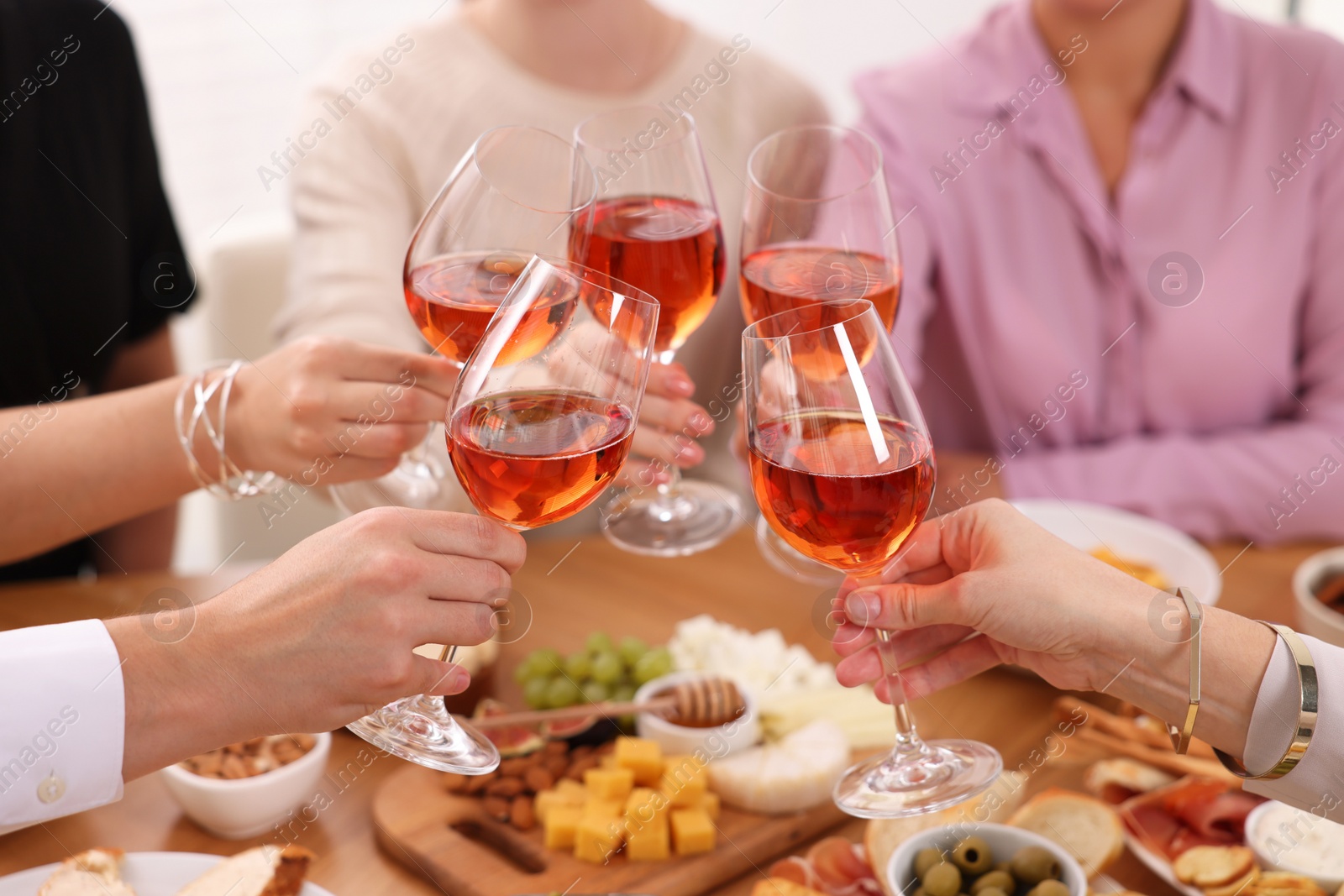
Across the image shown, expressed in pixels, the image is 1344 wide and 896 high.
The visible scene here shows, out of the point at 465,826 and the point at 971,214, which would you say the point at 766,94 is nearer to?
the point at 971,214

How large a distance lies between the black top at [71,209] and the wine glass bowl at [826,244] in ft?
4.64

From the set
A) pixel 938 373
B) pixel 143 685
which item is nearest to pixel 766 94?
pixel 938 373

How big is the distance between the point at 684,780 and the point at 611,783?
0.26ft

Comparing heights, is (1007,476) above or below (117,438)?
below

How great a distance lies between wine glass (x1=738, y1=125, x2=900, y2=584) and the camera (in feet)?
3.69

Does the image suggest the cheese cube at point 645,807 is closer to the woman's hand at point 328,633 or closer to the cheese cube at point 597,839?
the cheese cube at point 597,839

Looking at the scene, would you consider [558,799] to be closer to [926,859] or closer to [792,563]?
[926,859]

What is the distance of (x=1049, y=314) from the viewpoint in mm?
2246

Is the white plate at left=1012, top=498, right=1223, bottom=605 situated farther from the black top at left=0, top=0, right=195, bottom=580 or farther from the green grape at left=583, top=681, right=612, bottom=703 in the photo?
the black top at left=0, top=0, right=195, bottom=580

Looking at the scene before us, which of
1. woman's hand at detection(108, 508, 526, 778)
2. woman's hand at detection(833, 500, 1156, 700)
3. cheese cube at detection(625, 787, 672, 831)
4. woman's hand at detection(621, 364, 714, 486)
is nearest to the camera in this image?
woman's hand at detection(108, 508, 526, 778)

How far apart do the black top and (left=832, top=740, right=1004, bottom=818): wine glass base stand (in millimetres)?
1666

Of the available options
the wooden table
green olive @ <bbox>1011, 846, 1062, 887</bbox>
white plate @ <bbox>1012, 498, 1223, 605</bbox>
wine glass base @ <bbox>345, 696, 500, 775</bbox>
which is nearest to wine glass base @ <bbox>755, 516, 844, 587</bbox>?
the wooden table

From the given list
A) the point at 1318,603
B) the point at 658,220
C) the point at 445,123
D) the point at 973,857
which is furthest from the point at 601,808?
the point at 445,123

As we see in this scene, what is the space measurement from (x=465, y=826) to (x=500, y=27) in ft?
5.18
